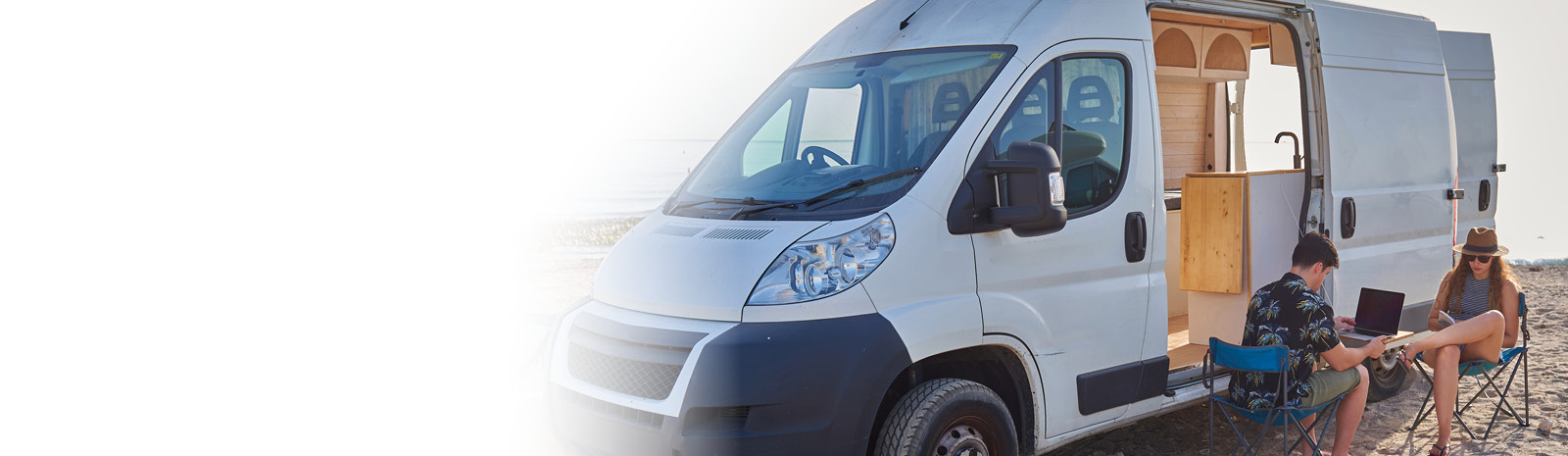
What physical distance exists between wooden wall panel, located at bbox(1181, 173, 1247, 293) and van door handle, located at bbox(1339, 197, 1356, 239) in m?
0.53

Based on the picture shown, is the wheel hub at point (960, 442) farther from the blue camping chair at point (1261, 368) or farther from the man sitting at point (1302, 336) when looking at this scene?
the man sitting at point (1302, 336)

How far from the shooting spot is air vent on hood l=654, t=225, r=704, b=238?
410 cm

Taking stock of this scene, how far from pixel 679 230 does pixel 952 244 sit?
3.40ft

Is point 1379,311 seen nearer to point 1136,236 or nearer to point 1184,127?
point 1136,236

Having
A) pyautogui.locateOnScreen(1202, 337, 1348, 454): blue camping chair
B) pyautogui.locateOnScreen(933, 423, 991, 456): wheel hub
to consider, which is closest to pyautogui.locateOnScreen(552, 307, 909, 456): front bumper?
pyautogui.locateOnScreen(933, 423, 991, 456): wheel hub

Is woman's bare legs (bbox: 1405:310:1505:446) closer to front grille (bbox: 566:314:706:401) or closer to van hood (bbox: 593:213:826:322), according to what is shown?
van hood (bbox: 593:213:826:322)

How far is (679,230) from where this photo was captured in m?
4.19

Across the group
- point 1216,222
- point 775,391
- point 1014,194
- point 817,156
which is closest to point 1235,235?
point 1216,222

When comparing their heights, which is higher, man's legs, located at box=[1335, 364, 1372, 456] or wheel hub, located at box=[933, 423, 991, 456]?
wheel hub, located at box=[933, 423, 991, 456]

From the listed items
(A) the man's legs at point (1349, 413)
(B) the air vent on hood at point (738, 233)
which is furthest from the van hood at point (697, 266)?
(A) the man's legs at point (1349, 413)

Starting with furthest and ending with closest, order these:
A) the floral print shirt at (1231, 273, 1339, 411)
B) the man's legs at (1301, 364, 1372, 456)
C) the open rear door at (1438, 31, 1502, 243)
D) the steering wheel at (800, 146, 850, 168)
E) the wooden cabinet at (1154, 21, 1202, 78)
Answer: the open rear door at (1438, 31, 1502, 243), the wooden cabinet at (1154, 21, 1202, 78), the man's legs at (1301, 364, 1372, 456), the floral print shirt at (1231, 273, 1339, 411), the steering wheel at (800, 146, 850, 168)

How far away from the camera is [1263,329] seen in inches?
191

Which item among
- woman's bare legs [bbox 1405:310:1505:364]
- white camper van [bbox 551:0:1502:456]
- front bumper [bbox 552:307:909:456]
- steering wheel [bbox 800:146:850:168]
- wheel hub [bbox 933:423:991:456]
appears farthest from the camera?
woman's bare legs [bbox 1405:310:1505:364]

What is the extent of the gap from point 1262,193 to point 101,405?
734cm
